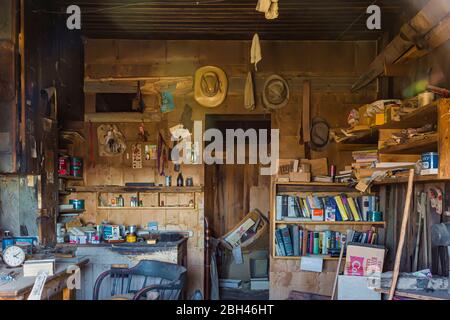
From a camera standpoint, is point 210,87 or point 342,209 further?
point 210,87

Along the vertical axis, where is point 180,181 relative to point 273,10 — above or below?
below

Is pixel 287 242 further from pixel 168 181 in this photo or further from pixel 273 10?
pixel 273 10

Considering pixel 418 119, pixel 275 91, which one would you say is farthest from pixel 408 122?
pixel 275 91

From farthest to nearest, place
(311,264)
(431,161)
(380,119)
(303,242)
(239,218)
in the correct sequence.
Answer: (239,218)
(303,242)
(311,264)
(380,119)
(431,161)

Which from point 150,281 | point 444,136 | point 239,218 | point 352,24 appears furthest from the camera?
point 239,218

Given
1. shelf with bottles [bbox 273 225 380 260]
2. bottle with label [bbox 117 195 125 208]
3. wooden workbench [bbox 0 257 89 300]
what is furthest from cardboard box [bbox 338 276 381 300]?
bottle with label [bbox 117 195 125 208]

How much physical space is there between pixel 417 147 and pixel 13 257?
329cm

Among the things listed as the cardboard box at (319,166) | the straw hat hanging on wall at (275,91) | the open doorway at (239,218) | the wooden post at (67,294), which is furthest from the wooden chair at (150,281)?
the straw hat hanging on wall at (275,91)

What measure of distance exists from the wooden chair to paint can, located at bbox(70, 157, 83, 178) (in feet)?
5.10

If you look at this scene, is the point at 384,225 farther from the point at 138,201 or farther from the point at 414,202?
the point at 138,201

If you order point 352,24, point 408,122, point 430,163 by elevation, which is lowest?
point 430,163

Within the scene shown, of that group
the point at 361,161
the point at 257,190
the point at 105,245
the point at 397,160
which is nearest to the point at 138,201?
the point at 105,245

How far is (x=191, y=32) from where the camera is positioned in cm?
508

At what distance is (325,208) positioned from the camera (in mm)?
5035
